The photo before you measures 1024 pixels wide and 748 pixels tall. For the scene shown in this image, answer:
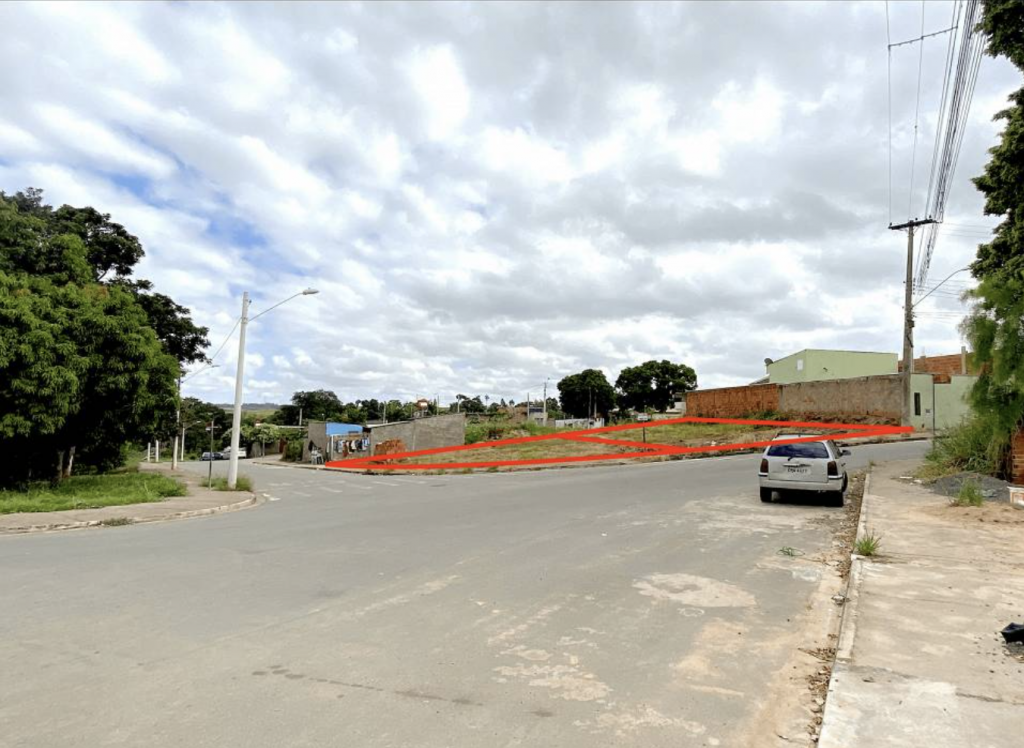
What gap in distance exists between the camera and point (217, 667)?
15.5 feet

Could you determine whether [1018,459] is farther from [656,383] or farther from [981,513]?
[656,383]

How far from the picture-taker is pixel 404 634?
18.0 ft

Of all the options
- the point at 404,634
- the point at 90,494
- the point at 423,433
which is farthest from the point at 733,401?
the point at 404,634

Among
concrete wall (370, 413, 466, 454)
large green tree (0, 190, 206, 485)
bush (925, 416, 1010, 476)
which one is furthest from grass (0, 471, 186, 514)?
concrete wall (370, 413, 466, 454)

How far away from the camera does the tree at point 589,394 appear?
96438 millimetres

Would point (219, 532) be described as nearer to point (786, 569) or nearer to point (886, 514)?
point (786, 569)

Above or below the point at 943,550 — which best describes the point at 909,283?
above

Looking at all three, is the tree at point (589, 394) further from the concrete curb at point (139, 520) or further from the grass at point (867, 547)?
the grass at point (867, 547)

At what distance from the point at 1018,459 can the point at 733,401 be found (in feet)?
113

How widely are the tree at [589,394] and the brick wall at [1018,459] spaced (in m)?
81.8

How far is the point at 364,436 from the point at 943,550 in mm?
46096

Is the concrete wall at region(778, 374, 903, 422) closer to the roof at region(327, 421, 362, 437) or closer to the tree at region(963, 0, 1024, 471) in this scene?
the tree at region(963, 0, 1024, 471)

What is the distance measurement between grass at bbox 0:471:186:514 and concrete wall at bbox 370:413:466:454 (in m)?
25.2

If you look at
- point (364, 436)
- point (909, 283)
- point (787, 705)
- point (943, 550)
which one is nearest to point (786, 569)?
point (943, 550)
